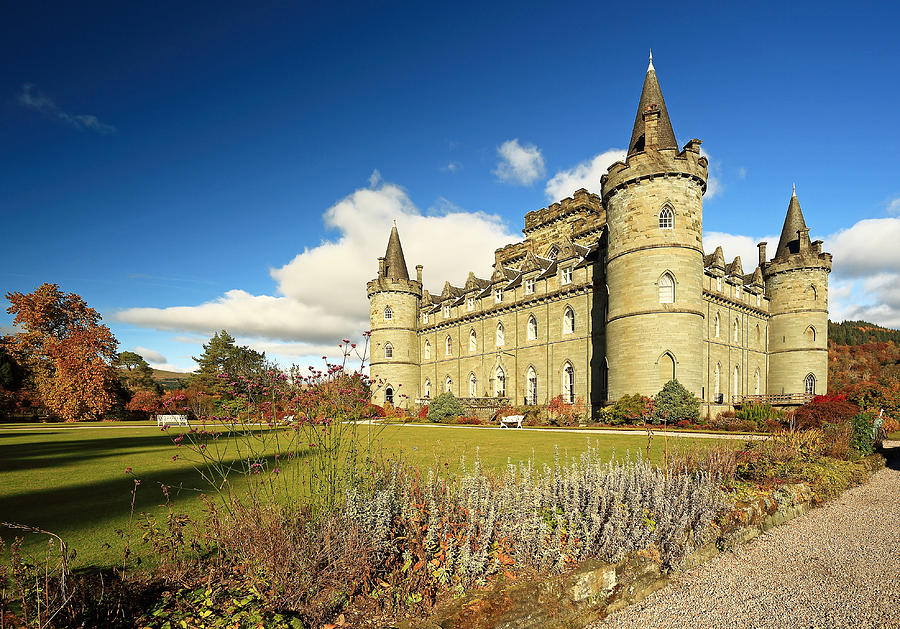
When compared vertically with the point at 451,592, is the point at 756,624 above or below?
below

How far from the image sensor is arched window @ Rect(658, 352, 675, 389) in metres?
22.4

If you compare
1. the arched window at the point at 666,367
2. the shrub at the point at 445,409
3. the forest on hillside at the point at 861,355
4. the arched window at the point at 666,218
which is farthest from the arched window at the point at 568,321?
the forest on hillside at the point at 861,355

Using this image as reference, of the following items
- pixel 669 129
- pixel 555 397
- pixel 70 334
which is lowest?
pixel 555 397

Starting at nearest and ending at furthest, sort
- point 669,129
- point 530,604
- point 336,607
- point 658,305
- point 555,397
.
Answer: point 336,607
point 530,604
point 658,305
point 669,129
point 555,397

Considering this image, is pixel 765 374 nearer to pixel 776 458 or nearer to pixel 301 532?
pixel 776 458

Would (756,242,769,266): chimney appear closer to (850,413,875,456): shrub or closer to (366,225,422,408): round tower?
(850,413,875,456): shrub

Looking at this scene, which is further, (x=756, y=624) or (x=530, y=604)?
(x=756, y=624)

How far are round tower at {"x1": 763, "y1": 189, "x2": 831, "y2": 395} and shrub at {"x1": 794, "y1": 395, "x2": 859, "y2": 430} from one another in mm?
21276

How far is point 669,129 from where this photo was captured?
2519 centimetres

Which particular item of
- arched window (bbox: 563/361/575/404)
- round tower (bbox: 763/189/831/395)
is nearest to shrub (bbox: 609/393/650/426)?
arched window (bbox: 563/361/575/404)

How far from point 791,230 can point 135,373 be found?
62.0m

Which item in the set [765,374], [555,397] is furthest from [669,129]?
[765,374]

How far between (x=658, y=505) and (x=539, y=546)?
1945mm

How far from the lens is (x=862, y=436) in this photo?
Result: 11773mm
